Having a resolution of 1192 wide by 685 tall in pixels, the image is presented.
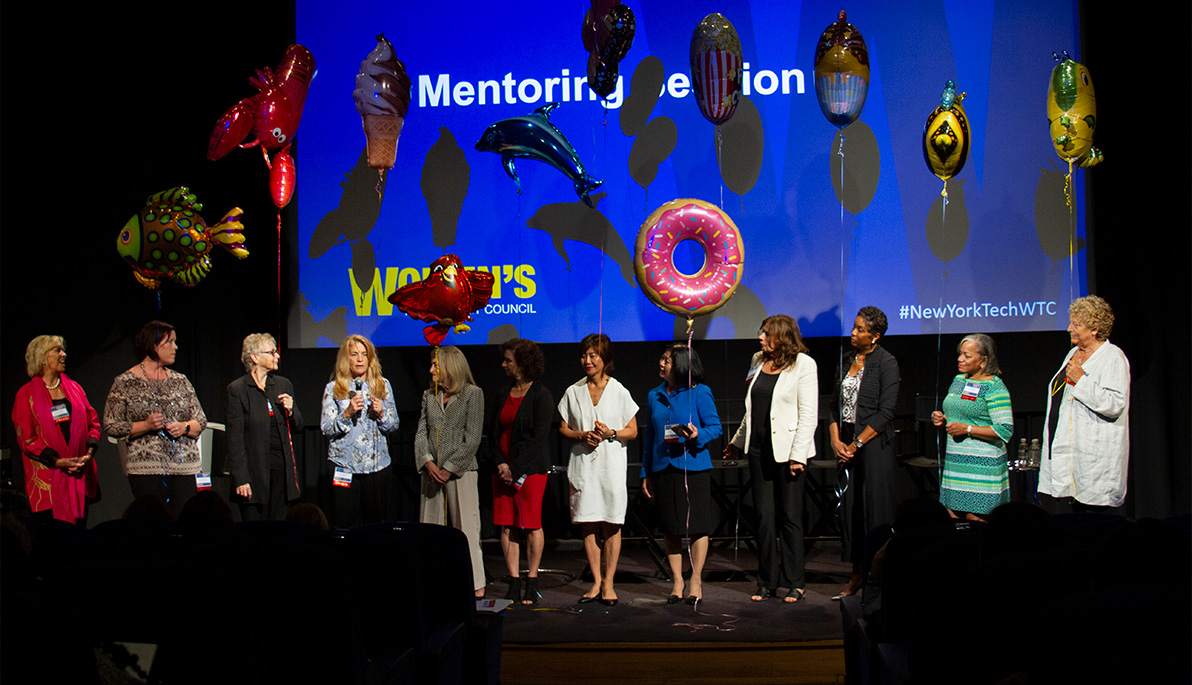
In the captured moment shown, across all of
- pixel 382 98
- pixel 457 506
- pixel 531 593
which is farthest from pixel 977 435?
pixel 382 98

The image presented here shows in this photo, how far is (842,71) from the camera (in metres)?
4.64

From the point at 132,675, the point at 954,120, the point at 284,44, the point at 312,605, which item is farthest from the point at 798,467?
the point at 284,44

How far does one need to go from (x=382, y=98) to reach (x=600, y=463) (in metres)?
2.27

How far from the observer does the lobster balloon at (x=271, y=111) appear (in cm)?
493

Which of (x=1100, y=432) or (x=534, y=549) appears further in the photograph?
(x=534, y=549)

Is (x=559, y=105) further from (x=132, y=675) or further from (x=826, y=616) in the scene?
(x=132, y=675)

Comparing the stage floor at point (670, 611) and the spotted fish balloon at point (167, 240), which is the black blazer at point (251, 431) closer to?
the spotted fish balloon at point (167, 240)

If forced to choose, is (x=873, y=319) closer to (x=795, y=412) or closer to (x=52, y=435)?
(x=795, y=412)

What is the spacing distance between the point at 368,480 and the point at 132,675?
3.49 metres

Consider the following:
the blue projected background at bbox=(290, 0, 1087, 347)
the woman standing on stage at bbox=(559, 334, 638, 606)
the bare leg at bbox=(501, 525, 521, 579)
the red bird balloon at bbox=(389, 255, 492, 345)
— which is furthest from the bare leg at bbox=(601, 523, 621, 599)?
the blue projected background at bbox=(290, 0, 1087, 347)

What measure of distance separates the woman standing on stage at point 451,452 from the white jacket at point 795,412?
1.56 metres

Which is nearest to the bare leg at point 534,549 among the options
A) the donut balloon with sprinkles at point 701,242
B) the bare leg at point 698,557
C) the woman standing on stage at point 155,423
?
the bare leg at point 698,557

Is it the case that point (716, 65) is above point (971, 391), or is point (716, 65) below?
above

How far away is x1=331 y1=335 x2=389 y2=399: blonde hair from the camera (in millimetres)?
5090
